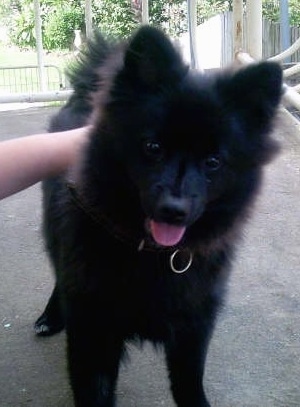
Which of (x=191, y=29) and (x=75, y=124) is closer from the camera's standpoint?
(x=75, y=124)

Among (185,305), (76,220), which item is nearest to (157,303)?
(185,305)

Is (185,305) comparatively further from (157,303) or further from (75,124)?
(75,124)

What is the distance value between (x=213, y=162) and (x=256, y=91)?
A: 0.27 m

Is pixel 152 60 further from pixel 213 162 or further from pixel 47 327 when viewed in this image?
pixel 47 327

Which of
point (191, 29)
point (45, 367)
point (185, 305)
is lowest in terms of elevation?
point (45, 367)

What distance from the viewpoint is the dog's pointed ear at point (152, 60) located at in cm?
180

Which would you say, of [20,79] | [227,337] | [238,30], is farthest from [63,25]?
[227,337]

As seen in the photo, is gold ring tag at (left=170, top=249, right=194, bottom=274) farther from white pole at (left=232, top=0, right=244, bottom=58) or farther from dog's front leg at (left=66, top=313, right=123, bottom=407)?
white pole at (left=232, top=0, right=244, bottom=58)

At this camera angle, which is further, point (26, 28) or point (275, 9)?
point (26, 28)

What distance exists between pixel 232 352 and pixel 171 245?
0.91 metres

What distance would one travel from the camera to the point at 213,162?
181cm

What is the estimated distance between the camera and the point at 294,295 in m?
2.99

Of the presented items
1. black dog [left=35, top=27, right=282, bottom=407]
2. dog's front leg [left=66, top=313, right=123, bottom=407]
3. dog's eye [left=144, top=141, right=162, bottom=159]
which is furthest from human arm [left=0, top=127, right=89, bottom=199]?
dog's front leg [left=66, top=313, right=123, bottom=407]

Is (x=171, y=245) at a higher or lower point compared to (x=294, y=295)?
higher
